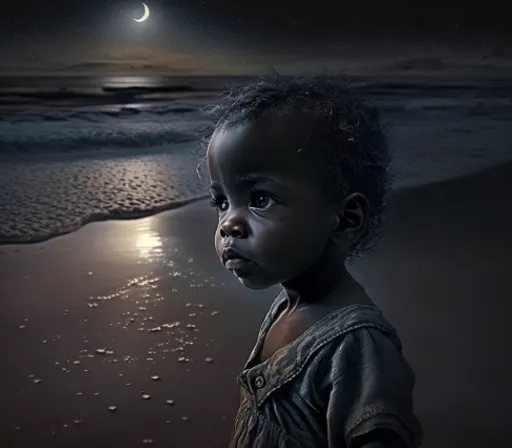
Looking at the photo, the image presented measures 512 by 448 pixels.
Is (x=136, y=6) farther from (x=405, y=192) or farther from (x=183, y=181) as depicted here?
(x=405, y=192)

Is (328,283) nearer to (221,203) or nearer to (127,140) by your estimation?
(221,203)

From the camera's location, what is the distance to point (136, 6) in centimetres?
114

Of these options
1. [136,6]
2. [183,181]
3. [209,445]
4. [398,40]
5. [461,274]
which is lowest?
[209,445]

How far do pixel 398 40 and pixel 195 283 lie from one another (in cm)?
58

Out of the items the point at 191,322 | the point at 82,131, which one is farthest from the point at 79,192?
the point at 191,322

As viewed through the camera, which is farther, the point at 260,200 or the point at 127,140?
the point at 127,140

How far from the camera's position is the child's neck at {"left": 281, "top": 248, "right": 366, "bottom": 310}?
0.70m

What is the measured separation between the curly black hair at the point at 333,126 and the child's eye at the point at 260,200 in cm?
6

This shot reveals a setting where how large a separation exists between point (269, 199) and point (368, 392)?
218mm

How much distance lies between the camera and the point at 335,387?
645mm

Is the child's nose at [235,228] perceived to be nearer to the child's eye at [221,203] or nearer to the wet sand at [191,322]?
the child's eye at [221,203]

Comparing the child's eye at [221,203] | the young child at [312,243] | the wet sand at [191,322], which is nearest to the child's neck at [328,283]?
the young child at [312,243]

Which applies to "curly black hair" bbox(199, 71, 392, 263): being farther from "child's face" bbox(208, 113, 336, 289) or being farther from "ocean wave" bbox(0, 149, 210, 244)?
"ocean wave" bbox(0, 149, 210, 244)

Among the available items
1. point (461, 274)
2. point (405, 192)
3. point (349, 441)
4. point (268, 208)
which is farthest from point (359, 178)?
point (461, 274)
